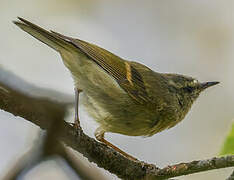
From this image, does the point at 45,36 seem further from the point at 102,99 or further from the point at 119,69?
the point at 119,69

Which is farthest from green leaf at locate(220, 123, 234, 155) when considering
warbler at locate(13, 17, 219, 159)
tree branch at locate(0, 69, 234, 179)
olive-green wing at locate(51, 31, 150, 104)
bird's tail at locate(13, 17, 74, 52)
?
olive-green wing at locate(51, 31, 150, 104)

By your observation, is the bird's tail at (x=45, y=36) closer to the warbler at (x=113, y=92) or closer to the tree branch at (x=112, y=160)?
the warbler at (x=113, y=92)

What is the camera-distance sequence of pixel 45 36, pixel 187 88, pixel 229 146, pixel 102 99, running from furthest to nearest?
1. pixel 187 88
2. pixel 102 99
3. pixel 45 36
4. pixel 229 146

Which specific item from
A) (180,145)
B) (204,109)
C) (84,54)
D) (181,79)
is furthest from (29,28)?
(204,109)

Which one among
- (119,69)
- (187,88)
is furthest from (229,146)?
(187,88)

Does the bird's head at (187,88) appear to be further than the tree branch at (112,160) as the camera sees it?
Yes

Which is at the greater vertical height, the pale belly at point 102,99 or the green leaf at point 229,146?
the green leaf at point 229,146

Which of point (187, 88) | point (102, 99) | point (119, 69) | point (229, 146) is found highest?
point (229, 146)

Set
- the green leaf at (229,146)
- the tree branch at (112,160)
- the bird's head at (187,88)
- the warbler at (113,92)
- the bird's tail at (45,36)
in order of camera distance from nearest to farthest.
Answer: the tree branch at (112,160)
the green leaf at (229,146)
the bird's tail at (45,36)
the warbler at (113,92)
the bird's head at (187,88)

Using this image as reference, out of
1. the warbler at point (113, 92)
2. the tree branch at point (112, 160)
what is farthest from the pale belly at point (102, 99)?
the tree branch at point (112, 160)

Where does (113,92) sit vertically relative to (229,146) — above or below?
below
